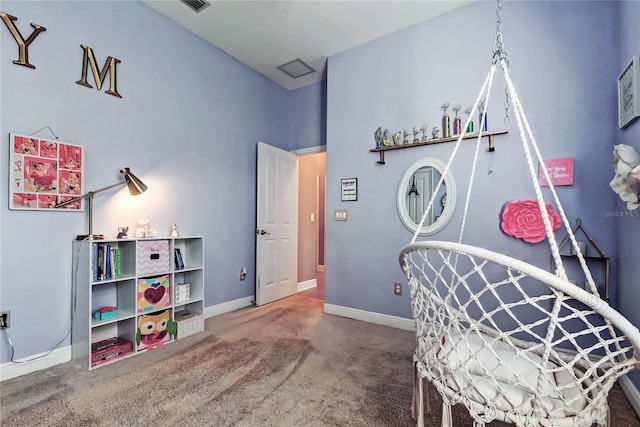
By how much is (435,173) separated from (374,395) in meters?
1.87

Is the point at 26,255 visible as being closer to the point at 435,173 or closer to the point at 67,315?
the point at 67,315

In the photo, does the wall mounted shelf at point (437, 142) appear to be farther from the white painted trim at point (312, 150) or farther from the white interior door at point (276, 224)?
the white interior door at point (276, 224)

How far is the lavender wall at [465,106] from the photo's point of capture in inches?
84.1

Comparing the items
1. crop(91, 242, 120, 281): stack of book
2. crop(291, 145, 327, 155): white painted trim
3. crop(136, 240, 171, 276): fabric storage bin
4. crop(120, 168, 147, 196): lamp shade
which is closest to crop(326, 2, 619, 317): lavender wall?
crop(291, 145, 327, 155): white painted trim

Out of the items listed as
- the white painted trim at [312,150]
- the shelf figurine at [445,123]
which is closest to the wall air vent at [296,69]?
the white painted trim at [312,150]

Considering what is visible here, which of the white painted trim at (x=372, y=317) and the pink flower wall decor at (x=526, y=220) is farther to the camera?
the white painted trim at (x=372, y=317)

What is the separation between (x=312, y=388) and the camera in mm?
1808

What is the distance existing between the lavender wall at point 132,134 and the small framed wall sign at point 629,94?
321cm

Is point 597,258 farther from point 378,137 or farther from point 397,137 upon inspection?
point 378,137

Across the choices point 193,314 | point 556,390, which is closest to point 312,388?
point 556,390

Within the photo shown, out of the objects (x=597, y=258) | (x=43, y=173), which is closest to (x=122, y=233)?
(x=43, y=173)

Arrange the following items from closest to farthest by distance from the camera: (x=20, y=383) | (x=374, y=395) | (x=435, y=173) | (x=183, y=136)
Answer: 1. (x=374, y=395)
2. (x=20, y=383)
3. (x=435, y=173)
4. (x=183, y=136)

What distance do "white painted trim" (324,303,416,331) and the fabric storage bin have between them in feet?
5.49

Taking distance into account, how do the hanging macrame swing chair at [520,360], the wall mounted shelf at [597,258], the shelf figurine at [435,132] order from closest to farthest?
the hanging macrame swing chair at [520,360]
the wall mounted shelf at [597,258]
the shelf figurine at [435,132]
